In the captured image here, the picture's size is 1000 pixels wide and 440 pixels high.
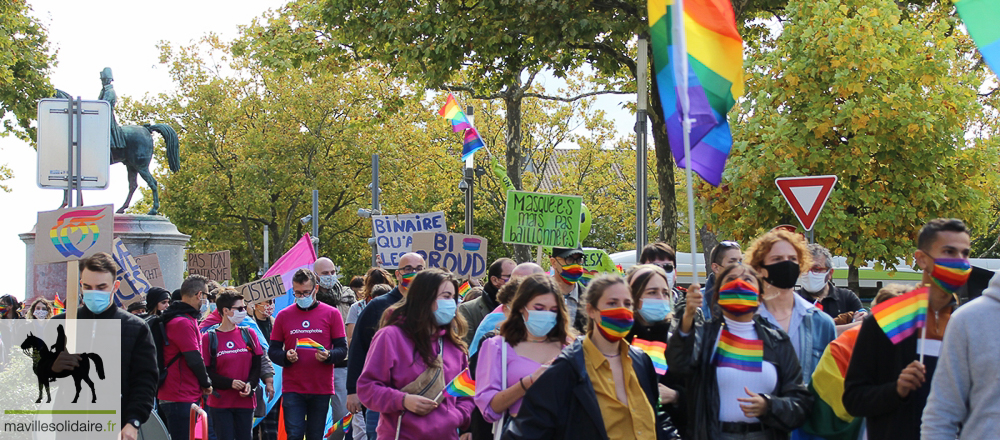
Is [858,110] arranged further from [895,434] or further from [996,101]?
[895,434]

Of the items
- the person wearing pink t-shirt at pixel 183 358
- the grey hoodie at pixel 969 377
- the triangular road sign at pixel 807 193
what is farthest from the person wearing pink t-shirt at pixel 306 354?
the grey hoodie at pixel 969 377

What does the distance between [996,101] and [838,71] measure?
871 centimetres

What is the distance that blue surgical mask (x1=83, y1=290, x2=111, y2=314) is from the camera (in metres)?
5.91

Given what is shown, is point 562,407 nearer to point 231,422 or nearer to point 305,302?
point 305,302

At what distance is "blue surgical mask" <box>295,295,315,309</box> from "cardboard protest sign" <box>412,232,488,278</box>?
358 cm

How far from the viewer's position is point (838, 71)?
15.4 meters

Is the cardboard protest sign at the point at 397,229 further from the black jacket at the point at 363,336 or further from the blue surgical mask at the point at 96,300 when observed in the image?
the blue surgical mask at the point at 96,300

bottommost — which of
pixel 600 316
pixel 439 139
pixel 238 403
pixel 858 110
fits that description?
pixel 238 403

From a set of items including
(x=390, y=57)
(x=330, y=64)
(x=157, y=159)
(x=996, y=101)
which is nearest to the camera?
(x=390, y=57)

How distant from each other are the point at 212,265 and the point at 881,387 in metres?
13.8

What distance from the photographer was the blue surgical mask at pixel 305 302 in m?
9.09

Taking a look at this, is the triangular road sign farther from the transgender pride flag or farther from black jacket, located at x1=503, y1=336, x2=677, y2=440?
the transgender pride flag

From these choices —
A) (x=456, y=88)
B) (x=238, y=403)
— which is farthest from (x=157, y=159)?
(x=238, y=403)

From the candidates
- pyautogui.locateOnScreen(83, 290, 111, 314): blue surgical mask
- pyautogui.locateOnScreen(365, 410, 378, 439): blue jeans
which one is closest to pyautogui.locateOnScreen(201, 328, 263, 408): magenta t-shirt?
pyautogui.locateOnScreen(365, 410, 378, 439): blue jeans
